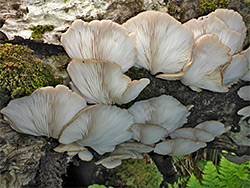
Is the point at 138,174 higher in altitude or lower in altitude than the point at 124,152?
lower

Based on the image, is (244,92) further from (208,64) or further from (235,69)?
(208,64)

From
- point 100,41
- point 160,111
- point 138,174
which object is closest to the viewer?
point 100,41

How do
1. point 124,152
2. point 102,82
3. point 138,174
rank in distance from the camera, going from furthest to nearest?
point 138,174
point 124,152
point 102,82

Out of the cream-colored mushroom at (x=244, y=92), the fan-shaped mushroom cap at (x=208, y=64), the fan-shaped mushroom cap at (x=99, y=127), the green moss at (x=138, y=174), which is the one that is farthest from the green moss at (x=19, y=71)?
the cream-colored mushroom at (x=244, y=92)

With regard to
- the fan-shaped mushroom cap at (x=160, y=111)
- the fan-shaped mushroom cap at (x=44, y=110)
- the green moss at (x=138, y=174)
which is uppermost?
the fan-shaped mushroom cap at (x=44, y=110)

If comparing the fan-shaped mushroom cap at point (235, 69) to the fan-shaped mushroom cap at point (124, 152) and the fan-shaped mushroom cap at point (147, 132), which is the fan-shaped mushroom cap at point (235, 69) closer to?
the fan-shaped mushroom cap at point (147, 132)

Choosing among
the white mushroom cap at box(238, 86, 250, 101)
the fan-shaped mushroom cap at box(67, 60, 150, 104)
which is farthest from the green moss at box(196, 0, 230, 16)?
the fan-shaped mushroom cap at box(67, 60, 150, 104)

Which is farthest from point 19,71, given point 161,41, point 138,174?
point 138,174

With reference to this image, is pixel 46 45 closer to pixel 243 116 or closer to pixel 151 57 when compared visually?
pixel 151 57
